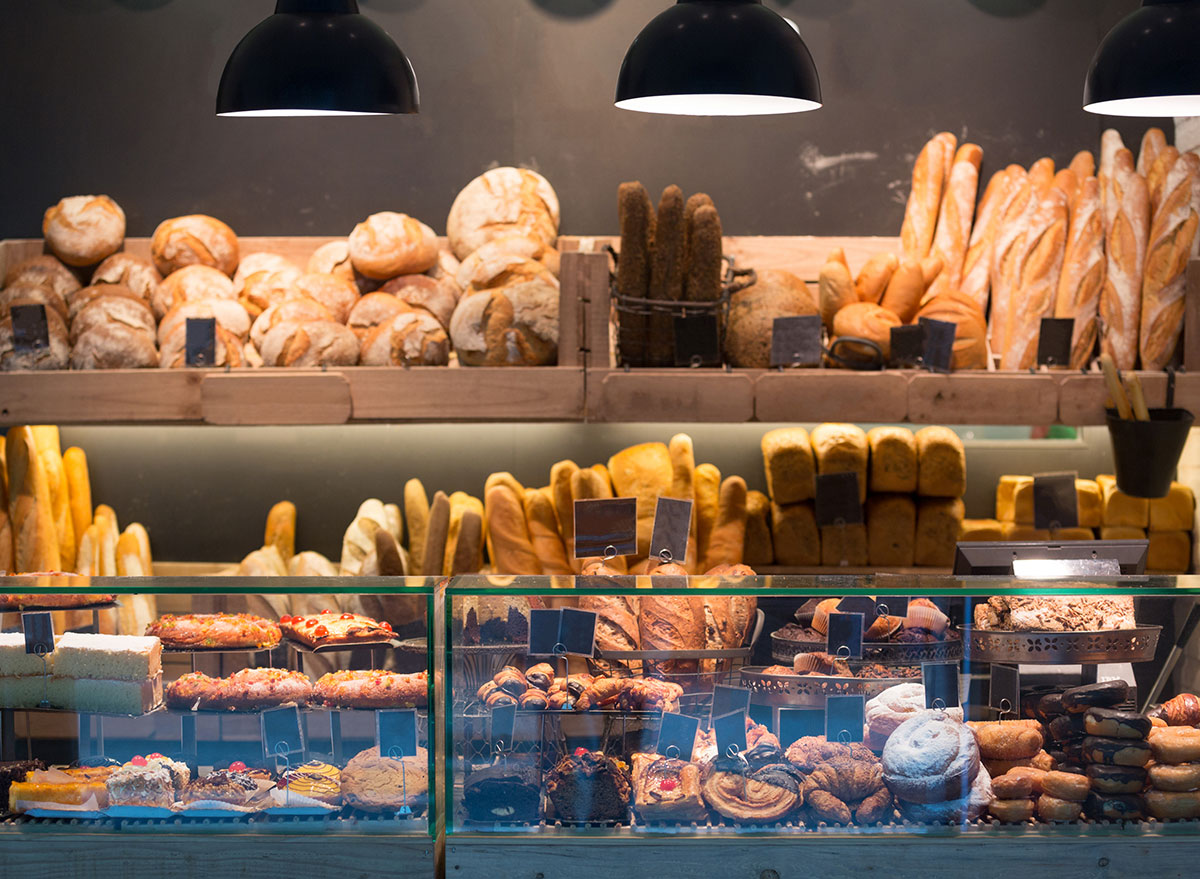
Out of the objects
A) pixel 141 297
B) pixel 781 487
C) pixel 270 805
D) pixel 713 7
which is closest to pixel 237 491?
pixel 141 297

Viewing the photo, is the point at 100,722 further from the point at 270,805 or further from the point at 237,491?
the point at 237,491

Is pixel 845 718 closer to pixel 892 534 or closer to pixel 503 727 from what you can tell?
pixel 503 727

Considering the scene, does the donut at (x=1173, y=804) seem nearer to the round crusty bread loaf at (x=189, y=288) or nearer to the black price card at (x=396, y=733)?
the black price card at (x=396, y=733)

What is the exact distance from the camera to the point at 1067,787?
1714 mm

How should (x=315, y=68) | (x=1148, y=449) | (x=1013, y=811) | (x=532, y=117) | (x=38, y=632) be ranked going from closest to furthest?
(x=1013, y=811)
(x=38, y=632)
(x=315, y=68)
(x=1148, y=449)
(x=532, y=117)

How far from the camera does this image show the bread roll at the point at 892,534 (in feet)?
10.5

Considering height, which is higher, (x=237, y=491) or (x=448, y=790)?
(x=237, y=491)

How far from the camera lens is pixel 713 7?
2.08 meters

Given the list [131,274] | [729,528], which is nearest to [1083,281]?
[729,528]

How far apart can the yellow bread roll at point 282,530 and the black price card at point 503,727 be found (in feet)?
6.48

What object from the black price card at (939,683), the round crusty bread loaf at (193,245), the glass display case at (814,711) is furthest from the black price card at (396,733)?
the round crusty bread loaf at (193,245)

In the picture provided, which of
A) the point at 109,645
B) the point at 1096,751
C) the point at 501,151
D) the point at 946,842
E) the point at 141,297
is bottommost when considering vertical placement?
the point at 946,842

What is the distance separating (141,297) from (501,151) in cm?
124

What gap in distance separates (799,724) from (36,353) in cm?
231
